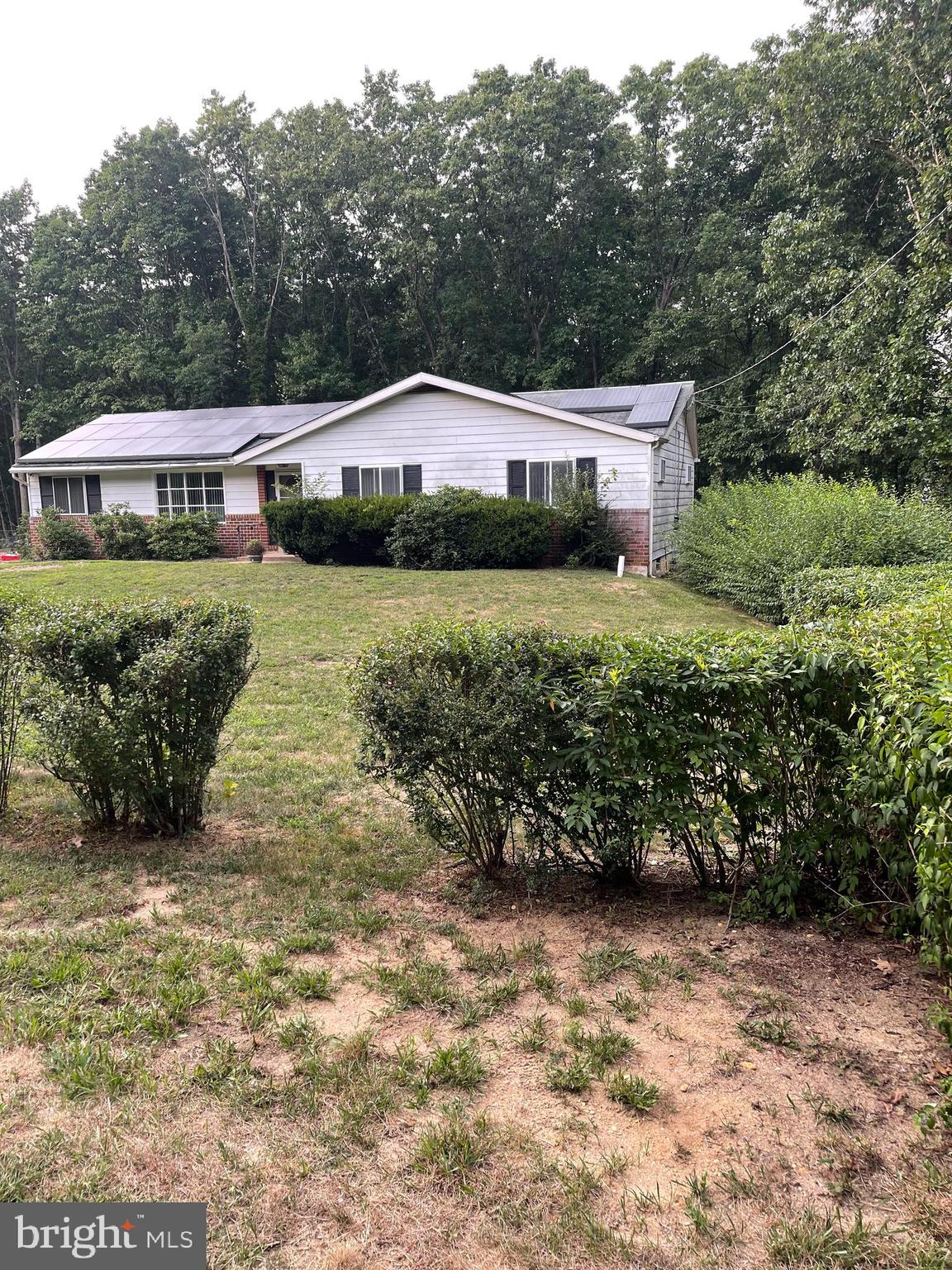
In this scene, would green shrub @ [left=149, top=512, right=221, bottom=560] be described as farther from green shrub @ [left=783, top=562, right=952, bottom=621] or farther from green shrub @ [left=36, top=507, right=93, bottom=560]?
green shrub @ [left=783, top=562, right=952, bottom=621]

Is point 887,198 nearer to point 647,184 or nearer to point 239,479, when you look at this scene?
point 647,184

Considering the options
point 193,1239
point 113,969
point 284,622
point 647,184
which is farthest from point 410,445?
point 647,184

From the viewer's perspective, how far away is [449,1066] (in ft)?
7.94

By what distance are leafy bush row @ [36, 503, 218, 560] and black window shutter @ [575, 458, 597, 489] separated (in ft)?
30.0

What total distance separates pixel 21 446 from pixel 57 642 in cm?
3762

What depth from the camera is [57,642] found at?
3.97 meters

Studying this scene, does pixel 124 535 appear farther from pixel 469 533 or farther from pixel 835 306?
pixel 835 306

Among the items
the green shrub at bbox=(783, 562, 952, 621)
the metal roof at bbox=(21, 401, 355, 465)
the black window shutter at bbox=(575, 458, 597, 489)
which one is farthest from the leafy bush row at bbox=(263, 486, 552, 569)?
the green shrub at bbox=(783, 562, 952, 621)

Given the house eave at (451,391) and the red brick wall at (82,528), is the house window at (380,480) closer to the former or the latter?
the house eave at (451,391)

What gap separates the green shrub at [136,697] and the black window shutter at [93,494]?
19.4 meters

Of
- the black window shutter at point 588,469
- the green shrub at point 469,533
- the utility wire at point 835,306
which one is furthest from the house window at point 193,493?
the utility wire at point 835,306

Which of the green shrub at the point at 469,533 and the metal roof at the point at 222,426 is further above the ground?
the metal roof at the point at 222,426

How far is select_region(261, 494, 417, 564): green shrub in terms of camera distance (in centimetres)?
1639

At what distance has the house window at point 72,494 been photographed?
21688 mm
